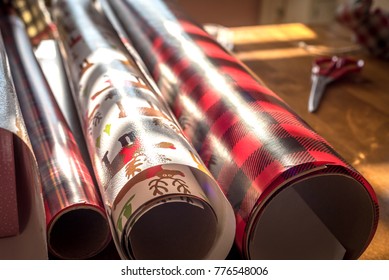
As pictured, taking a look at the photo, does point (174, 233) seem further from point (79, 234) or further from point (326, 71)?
point (326, 71)

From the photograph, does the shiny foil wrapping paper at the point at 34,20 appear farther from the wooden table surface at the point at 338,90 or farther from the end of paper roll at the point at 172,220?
the end of paper roll at the point at 172,220

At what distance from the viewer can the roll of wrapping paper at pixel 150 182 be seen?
2.01 feet

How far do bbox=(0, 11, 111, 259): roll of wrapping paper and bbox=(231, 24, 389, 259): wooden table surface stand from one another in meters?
0.37

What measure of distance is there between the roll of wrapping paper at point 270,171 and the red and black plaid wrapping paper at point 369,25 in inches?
26.7

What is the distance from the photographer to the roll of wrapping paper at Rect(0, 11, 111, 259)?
0.68m

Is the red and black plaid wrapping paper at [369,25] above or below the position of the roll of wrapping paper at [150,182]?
below

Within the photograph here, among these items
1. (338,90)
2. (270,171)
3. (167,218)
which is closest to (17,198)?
(167,218)

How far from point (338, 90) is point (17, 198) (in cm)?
80

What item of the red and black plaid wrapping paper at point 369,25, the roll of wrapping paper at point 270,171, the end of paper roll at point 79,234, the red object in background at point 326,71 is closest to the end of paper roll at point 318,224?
the roll of wrapping paper at point 270,171

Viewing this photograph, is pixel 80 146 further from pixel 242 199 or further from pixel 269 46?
pixel 269 46

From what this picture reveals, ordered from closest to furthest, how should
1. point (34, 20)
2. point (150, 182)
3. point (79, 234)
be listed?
point (150, 182) → point (79, 234) → point (34, 20)

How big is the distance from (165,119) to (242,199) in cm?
16

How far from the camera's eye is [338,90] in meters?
1.24
